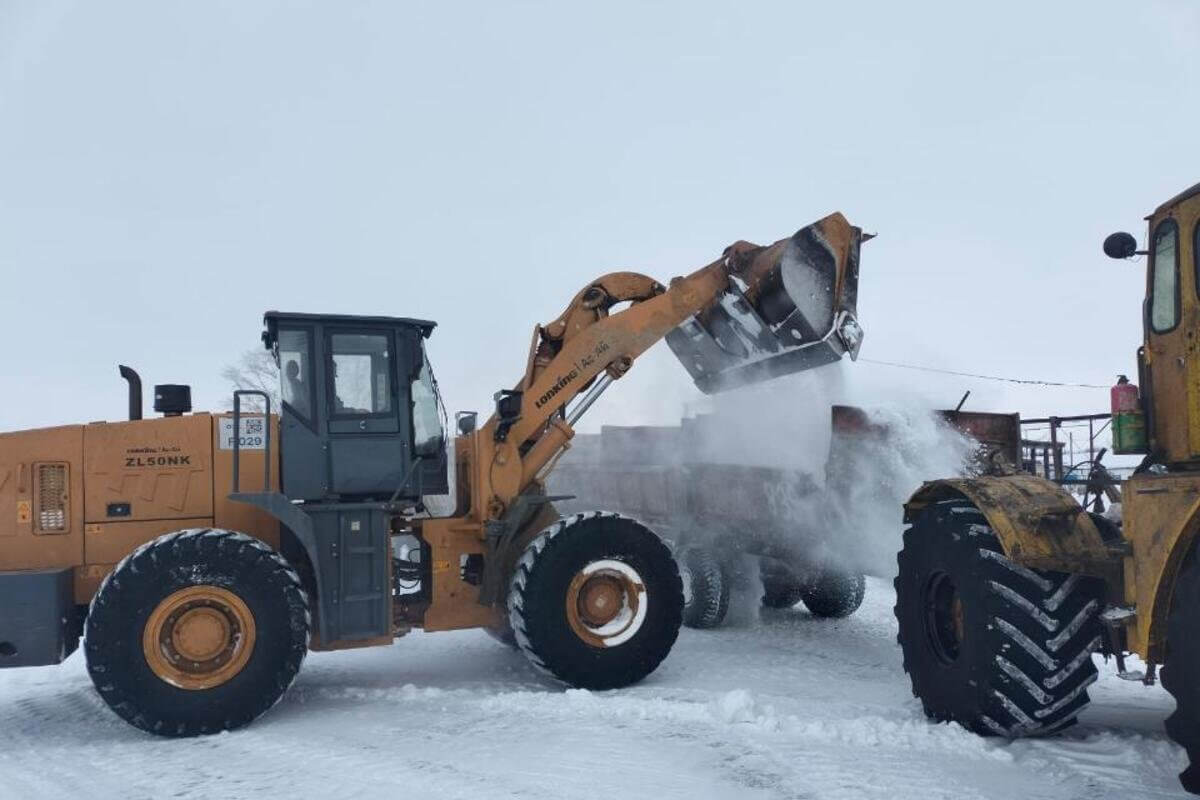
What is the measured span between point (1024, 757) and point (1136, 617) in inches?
43.1

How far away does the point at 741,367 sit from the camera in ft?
30.9

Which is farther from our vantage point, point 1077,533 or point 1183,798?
point 1077,533

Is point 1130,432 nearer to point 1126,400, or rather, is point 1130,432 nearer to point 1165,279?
point 1126,400

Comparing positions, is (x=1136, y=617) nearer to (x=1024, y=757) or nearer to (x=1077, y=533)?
(x=1077, y=533)

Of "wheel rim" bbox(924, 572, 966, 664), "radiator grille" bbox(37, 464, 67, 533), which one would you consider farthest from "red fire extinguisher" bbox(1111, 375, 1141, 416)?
"radiator grille" bbox(37, 464, 67, 533)

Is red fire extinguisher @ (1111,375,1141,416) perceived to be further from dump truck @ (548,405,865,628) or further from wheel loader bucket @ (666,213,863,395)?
dump truck @ (548,405,865,628)

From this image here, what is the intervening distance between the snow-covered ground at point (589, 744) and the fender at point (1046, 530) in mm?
1104

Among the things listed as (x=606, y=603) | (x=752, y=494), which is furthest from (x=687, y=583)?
(x=606, y=603)

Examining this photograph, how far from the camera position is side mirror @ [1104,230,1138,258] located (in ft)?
17.5

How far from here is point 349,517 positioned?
7.65m

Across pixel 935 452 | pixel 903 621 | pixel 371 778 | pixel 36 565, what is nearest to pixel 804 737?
pixel 903 621

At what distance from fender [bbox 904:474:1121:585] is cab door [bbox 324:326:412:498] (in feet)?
14.8

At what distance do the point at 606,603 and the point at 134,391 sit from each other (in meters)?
4.20

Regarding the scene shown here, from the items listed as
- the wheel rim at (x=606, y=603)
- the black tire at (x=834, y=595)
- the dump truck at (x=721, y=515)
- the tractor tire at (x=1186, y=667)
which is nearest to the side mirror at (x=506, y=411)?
the wheel rim at (x=606, y=603)
